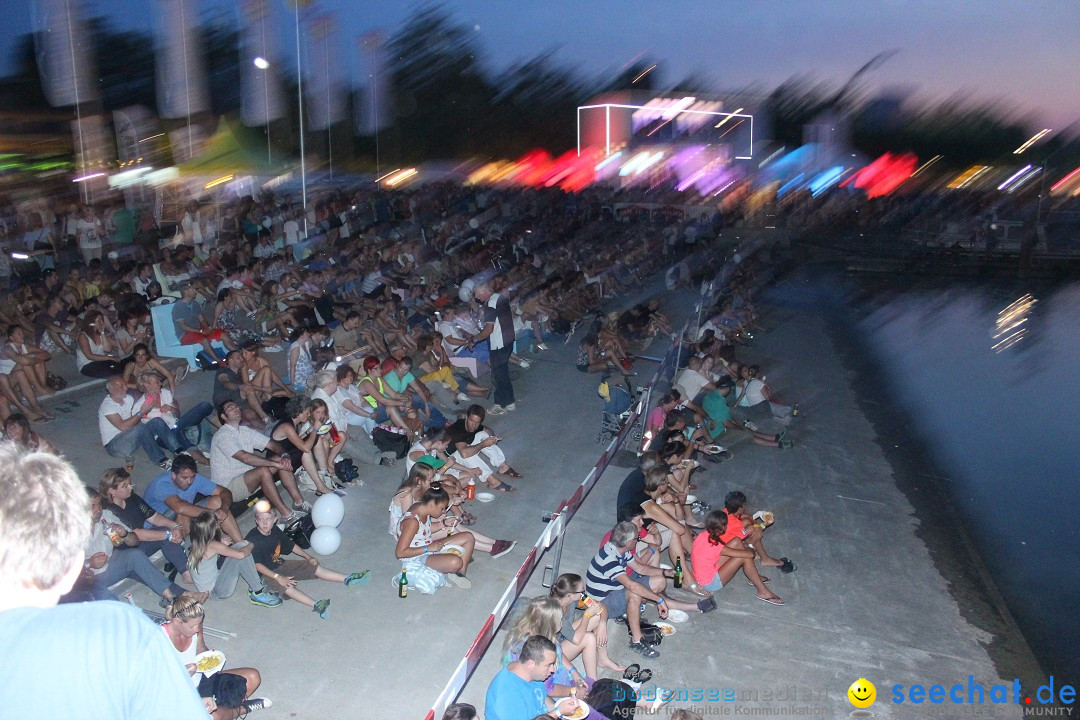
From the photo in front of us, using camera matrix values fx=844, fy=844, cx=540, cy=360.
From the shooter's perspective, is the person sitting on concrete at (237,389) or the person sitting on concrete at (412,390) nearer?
the person sitting on concrete at (237,389)

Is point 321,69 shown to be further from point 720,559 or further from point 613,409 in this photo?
point 720,559

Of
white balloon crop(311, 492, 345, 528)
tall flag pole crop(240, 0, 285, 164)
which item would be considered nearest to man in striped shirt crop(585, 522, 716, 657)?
white balloon crop(311, 492, 345, 528)

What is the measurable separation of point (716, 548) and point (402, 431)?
397cm

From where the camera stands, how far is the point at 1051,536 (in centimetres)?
978

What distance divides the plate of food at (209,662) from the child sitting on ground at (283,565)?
109cm

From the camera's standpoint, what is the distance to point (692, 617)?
6691 millimetres

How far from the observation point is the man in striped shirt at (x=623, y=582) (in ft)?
20.0

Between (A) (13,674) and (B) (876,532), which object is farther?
(B) (876,532)

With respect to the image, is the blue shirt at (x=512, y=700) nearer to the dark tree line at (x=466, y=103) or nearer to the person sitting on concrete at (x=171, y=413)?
the person sitting on concrete at (x=171, y=413)

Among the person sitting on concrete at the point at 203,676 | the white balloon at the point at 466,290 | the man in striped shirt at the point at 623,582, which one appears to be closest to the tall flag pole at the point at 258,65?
the white balloon at the point at 466,290

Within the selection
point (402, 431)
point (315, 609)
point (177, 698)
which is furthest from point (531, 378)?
point (177, 698)

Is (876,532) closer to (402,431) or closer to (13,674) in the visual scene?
(402,431)

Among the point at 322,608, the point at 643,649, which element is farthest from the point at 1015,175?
the point at 322,608

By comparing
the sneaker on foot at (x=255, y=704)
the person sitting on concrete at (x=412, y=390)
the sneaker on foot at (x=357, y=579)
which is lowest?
the person sitting on concrete at (x=412, y=390)
